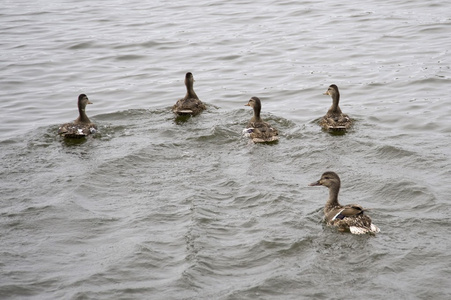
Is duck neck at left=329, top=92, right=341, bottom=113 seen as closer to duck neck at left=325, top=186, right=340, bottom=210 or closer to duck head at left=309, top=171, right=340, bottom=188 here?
duck head at left=309, top=171, right=340, bottom=188

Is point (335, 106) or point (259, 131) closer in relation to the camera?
point (259, 131)

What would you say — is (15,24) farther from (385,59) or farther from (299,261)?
(299,261)

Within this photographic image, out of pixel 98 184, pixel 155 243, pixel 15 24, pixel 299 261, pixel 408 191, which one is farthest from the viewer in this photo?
pixel 15 24

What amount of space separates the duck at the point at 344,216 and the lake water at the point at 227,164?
156 mm

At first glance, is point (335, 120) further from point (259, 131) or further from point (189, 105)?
point (189, 105)

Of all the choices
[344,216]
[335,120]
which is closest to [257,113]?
[335,120]

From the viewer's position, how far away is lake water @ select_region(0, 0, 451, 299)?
356 inches

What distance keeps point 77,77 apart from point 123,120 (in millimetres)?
5031

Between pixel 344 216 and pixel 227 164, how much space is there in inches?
129

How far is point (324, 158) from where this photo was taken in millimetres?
12891

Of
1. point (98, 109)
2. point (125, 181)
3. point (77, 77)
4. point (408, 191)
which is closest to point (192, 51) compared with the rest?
point (77, 77)

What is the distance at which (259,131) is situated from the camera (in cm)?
1387

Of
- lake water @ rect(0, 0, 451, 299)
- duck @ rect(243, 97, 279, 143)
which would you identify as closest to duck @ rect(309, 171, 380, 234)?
lake water @ rect(0, 0, 451, 299)

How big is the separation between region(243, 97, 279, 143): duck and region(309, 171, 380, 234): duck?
10.5 feet
